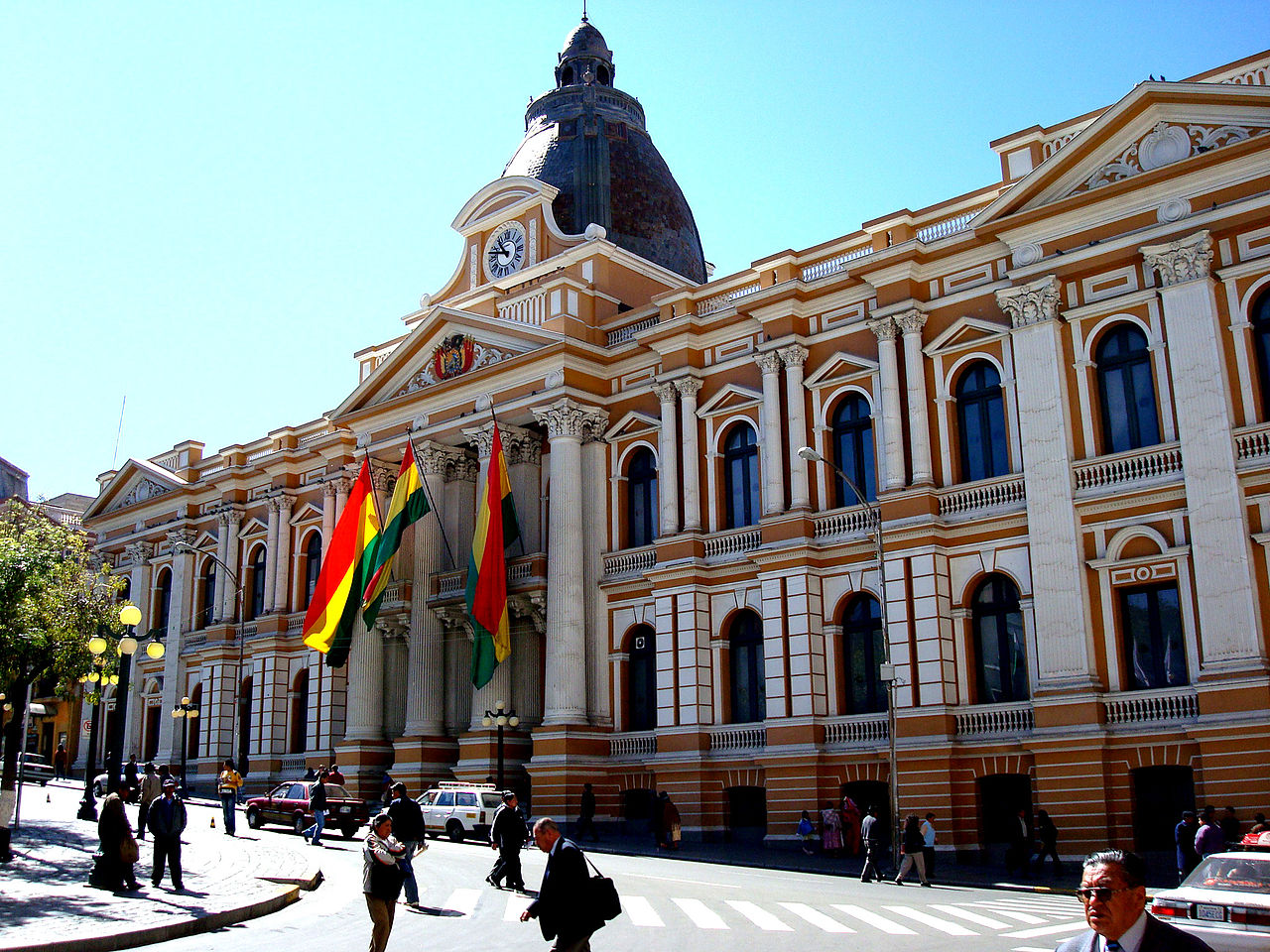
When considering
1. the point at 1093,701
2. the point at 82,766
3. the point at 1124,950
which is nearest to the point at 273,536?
the point at 82,766

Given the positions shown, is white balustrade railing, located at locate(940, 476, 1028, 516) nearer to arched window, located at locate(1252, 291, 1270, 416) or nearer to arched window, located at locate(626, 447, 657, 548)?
arched window, located at locate(1252, 291, 1270, 416)

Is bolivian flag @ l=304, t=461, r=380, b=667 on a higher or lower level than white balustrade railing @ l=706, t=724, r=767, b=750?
higher

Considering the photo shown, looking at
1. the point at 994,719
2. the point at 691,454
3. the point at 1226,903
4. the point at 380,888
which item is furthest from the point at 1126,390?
the point at 380,888

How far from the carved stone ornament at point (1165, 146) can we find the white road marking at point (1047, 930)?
18.7m

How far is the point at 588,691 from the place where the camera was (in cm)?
3916

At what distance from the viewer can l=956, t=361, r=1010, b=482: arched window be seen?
32.1 meters

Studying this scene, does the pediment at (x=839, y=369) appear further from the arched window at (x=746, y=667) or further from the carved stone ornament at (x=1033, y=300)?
the arched window at (x=746, y=667)

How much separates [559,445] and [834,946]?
86.3 feet

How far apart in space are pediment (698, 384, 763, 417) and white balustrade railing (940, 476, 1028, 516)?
22.9ft

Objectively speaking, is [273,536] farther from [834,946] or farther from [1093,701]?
[834,946]

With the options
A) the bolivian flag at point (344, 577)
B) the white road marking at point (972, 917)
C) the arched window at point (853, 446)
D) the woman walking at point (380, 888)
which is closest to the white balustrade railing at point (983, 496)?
the arched window at point (853, 446)

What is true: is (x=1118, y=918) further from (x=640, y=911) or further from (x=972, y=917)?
(x=640, y=911)

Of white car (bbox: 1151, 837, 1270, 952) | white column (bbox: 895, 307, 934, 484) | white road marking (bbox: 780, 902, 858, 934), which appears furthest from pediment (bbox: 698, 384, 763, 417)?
white car (bbox: 1151, 837, 1270, 952)

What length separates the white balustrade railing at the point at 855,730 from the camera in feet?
105
